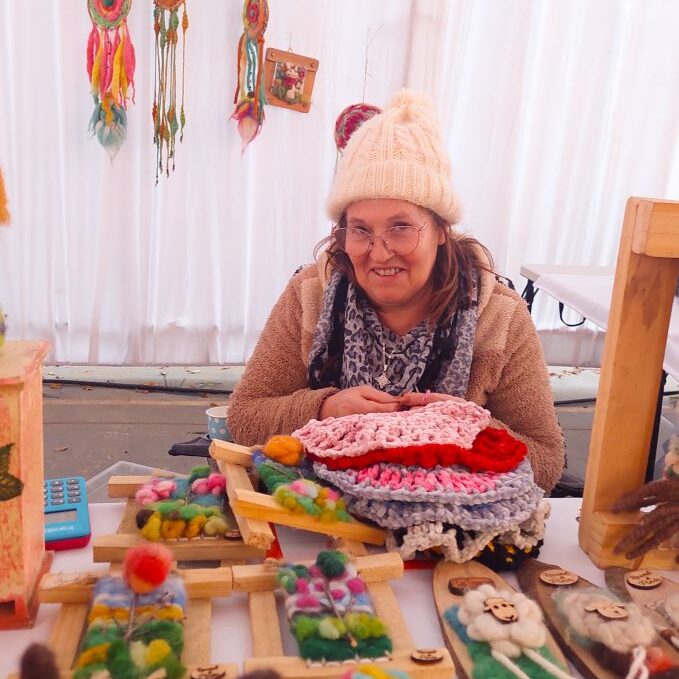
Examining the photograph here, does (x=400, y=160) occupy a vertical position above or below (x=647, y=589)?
above

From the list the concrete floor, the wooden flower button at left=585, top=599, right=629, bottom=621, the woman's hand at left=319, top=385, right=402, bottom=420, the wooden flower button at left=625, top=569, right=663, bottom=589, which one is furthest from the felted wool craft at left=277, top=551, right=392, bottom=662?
the concrete floor

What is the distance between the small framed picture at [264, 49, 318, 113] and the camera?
281 centimetres

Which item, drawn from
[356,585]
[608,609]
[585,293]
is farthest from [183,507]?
[585,293]

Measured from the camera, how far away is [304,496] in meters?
0.83

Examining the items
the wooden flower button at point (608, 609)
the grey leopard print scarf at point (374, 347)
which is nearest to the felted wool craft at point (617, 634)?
the wooden flower button at point (608, 609)

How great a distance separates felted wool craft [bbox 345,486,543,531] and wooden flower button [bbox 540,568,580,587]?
64 mm

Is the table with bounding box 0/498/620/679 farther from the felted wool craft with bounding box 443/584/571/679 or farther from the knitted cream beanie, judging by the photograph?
the knitted cream beanie

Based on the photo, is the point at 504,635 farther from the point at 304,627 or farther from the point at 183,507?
the point at 183,507

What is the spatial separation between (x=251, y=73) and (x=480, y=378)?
1.90 m

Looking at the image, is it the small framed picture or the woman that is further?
the small framed picture

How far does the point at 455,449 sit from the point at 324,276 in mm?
671

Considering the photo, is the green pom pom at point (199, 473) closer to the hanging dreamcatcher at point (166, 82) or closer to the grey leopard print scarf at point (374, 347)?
the grey leopard print scarf at point (374, 347)

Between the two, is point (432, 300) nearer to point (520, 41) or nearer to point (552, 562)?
point (552, 562)

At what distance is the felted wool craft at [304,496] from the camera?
0.82 metres
